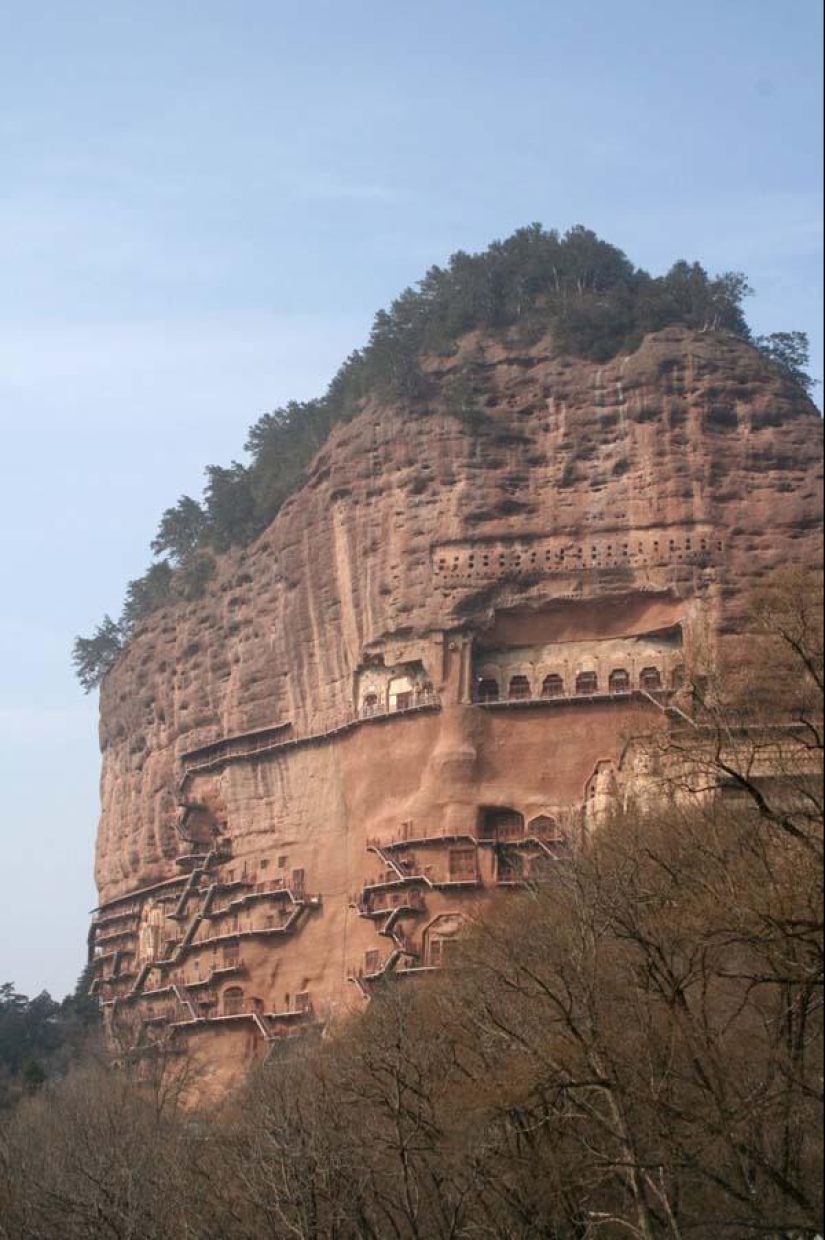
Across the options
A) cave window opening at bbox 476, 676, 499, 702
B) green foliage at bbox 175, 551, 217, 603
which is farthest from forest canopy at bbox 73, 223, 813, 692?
cave window opening at bbox 476, 676, 499, 702

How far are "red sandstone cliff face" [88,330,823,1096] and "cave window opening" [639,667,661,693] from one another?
29 cm

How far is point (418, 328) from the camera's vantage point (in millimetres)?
55156

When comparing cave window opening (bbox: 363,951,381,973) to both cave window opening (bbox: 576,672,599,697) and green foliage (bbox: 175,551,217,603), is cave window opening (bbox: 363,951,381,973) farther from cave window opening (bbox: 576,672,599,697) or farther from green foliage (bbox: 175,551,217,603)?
green foliage (bbox: 175,551,217,603)

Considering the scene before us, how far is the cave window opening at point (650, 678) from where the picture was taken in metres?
47.5

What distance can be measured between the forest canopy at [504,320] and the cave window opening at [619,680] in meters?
9.00

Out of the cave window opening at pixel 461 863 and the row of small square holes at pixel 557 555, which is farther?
the row of small square holes at pixel 557 555

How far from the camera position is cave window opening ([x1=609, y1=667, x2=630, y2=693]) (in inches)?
1886

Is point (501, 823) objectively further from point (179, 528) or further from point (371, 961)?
point (179, 528)

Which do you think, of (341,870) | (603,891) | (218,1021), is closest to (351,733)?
(341,870)

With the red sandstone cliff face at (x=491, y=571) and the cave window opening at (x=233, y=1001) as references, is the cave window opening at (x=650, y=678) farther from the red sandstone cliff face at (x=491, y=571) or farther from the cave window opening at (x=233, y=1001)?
the cave window opening at (x=233, y=1001)

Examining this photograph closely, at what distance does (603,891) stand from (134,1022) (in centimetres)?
3883

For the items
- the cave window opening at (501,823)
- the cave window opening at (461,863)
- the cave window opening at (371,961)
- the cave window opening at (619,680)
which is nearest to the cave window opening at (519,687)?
the cave window opening at (619,680)

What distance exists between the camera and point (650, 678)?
1879 inches

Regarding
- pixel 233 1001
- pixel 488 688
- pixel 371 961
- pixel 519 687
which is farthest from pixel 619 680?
pixel 233 1001
